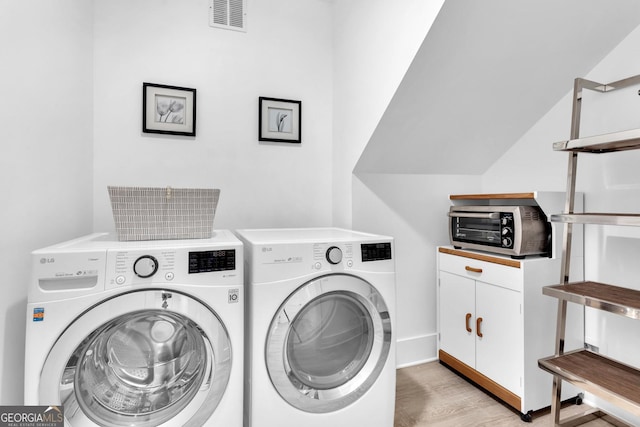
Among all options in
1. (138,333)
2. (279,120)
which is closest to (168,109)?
(279,120)

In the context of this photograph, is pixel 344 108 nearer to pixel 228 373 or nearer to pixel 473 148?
pixel 473 148

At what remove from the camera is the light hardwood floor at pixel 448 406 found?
65.8 inches

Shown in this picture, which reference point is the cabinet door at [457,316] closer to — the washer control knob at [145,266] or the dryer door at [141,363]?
the dryer door at [141,363]

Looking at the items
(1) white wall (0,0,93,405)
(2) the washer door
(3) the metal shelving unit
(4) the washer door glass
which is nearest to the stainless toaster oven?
→ (3) the metal shelving unit

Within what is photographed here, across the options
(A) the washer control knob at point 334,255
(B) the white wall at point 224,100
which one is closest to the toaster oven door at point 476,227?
(B) the white wall at point 224,100

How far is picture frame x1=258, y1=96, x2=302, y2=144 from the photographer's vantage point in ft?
7.21

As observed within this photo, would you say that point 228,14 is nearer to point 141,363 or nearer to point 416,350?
point 141,363

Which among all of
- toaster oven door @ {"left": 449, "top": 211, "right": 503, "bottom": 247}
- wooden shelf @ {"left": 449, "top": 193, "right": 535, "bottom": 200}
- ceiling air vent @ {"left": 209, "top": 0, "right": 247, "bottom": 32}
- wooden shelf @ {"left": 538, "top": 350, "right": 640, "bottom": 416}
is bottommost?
wooden shelf @ {"left": 538, "top": 350, "right": 640, "bottom": 416}

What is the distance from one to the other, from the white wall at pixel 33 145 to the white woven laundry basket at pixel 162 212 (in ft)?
0.98

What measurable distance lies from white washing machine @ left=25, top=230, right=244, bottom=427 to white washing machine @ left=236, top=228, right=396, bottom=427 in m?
0.09

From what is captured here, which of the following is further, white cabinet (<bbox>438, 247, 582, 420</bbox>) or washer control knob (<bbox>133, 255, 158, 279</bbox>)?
white cabinet (<bbox>438, 247, 582, 420</bbox>)

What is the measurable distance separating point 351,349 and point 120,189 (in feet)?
3.90

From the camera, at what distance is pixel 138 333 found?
4.10 ft

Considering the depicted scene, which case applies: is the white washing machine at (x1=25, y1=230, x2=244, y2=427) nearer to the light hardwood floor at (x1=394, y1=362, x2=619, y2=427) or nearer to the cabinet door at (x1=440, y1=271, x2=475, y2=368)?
the light hardwood floor at (x1=394, y1=362, x2=619, y2=427)
